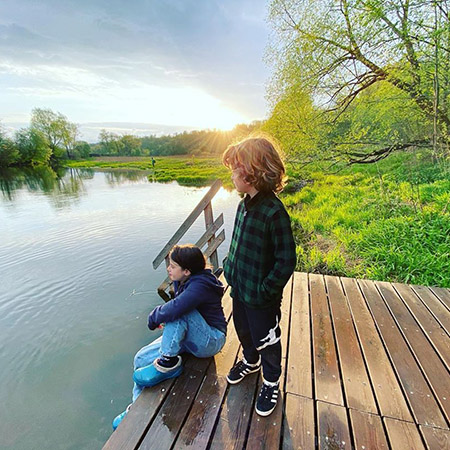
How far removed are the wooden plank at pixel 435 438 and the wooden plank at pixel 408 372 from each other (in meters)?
0.03

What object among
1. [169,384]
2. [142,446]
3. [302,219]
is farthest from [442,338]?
[302,219]

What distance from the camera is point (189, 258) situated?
63.5 inches

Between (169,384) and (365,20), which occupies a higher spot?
(365,20)

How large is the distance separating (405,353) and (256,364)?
109cm

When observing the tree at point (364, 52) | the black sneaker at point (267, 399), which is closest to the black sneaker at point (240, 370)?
the black sneaker at point (267, 399)

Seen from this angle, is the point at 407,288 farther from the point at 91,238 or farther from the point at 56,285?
the point at 91,238

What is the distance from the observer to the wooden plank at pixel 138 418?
1209mm

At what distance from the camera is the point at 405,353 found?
172 centimetres

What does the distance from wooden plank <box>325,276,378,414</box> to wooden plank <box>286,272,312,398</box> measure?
219mm

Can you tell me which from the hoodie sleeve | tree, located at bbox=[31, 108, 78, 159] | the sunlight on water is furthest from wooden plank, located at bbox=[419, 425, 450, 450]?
tree, located at bbox=[31, 108, 78, 159]

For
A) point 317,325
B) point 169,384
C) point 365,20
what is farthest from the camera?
point 365,20

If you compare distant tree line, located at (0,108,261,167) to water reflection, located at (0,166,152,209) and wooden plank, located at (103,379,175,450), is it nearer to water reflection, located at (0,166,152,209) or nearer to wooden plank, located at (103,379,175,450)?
water reflection, located at (0,166,152,209)

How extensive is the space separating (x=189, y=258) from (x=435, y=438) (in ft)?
5.23

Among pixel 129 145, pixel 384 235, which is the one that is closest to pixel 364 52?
pixel 384 235
